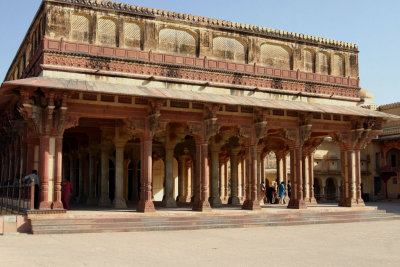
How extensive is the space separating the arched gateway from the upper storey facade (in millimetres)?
40

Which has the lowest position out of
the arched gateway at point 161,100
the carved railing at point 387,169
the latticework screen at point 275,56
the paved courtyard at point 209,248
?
the paved courtyard at point 209,248

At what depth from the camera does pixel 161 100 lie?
44.9 ft

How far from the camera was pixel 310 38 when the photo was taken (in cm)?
1847

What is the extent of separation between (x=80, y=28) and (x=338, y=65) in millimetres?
10822

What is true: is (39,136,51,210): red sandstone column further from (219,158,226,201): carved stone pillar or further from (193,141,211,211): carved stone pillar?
(219,158,226,201): carved stone pillar

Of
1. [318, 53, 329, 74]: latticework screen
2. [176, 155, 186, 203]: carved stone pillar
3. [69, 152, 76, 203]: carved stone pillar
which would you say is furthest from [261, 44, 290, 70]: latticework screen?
[69, 152, 76, 203]: carved stone pillar

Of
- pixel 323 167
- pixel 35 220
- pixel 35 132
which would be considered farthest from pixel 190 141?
pixel 323 167

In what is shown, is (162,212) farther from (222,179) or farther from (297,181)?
(222,179)

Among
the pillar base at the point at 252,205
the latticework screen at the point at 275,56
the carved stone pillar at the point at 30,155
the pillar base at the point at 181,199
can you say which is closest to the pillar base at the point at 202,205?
the pillar base at the point at 252,205

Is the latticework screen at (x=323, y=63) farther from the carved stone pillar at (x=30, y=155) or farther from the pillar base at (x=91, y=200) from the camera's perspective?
the carved stone pillar at (x=30, y=155)

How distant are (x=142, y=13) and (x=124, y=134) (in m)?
4.31

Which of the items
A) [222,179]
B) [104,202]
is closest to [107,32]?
[104,202]

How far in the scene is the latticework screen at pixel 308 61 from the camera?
1839 cm

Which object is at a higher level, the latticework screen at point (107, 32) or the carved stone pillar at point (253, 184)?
the latticework screen at point (107, 32)
